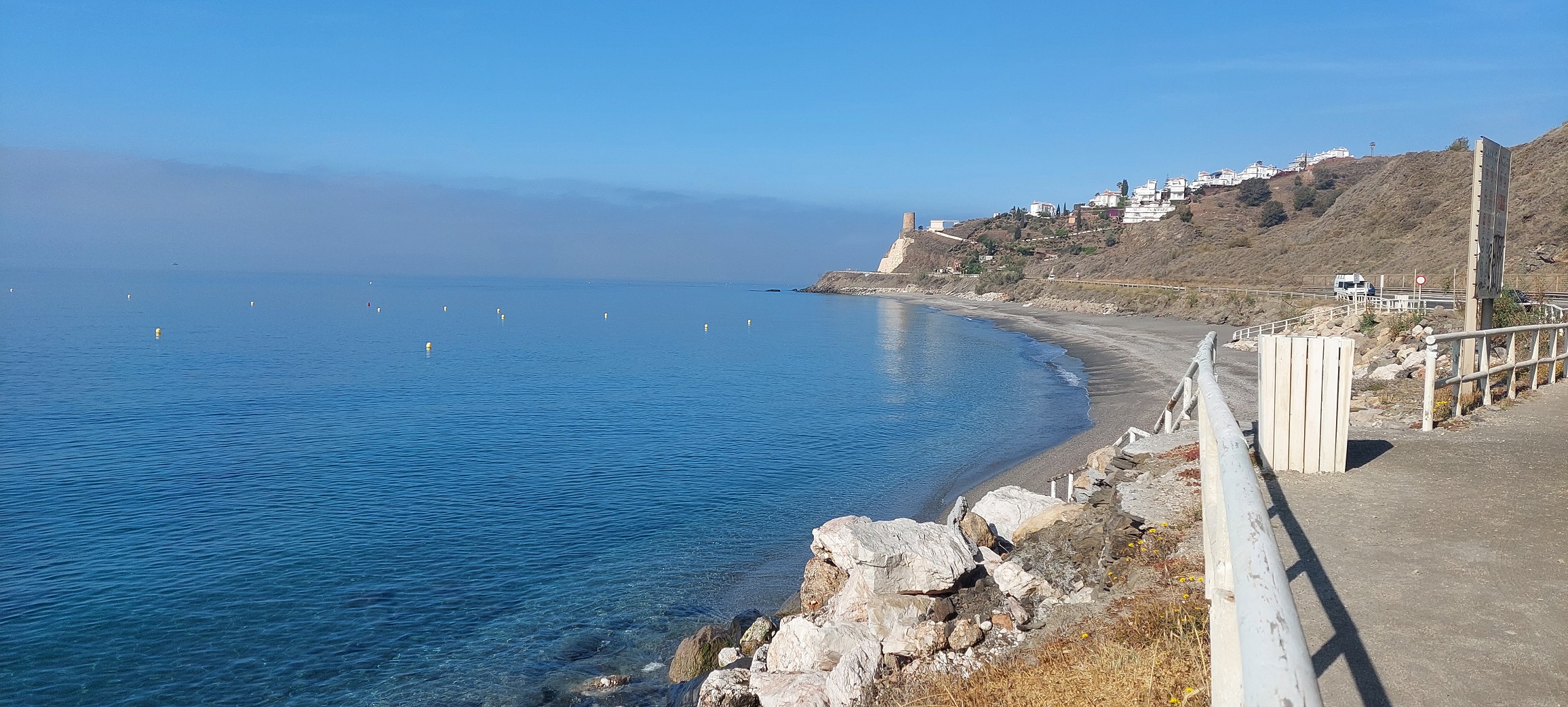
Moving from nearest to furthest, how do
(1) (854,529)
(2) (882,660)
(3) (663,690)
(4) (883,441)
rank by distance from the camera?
(2) (882,660) → (1) (854,529) → (3) (663,690) → (4) (883,441)

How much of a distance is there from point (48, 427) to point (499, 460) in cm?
1441

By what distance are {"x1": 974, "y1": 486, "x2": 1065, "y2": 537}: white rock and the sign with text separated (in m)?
5.55

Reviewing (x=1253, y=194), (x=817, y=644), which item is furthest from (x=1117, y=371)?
(x=1253, y=194)

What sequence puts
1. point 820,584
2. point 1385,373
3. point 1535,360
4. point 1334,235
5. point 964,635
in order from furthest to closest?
point 1334,235 → point 1385,373 → point 1535,360 → point 820,584 → point 964,635

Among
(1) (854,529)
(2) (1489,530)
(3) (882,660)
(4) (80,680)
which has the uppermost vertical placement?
(2) (1489,530)

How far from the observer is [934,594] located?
26.0 feet

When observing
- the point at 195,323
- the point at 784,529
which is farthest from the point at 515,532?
the point at 195,323

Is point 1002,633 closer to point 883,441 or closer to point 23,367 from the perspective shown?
point 883,441

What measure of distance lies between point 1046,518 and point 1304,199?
463 feet

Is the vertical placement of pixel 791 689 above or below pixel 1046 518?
below

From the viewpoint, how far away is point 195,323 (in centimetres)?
7200

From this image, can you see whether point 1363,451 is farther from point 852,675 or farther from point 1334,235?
point 1334,235

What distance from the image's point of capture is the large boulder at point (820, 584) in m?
9.09

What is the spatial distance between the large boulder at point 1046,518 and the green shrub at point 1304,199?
455 ft
